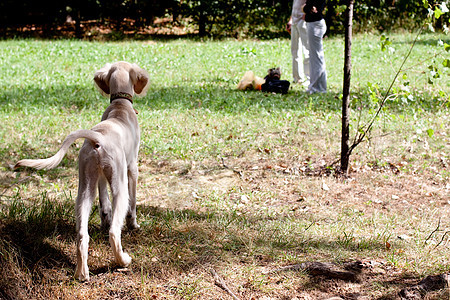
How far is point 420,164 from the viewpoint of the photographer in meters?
6.07

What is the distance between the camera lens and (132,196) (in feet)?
13.3

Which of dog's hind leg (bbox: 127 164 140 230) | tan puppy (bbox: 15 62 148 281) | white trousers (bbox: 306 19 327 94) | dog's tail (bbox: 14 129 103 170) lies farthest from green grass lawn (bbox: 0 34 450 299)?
dog's tail (bbox: 14 129 103 170)

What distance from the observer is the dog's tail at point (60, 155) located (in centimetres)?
285

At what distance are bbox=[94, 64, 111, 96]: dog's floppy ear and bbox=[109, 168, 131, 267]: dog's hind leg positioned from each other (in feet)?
3.48

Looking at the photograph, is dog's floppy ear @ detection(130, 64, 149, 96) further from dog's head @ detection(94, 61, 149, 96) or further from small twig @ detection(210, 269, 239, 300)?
small twig @ detection(210, 269, 239, 300)

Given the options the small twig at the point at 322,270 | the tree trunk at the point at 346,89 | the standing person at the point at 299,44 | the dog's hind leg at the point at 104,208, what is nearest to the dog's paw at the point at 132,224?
the dog's hind leg at the point at 104,208

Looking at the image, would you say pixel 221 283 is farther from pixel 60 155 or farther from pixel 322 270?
pixel 60 155

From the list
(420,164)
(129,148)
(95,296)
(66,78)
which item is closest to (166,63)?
(66,78)

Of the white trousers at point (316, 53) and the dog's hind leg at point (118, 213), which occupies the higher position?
the white trousers at point (316, 53)

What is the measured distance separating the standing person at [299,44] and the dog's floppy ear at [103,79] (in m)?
6.61

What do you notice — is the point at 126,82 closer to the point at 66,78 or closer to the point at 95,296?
the point at 95,296

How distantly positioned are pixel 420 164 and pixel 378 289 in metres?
3.26

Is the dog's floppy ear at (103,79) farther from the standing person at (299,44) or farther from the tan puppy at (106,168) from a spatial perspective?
the standing person at (299,44)

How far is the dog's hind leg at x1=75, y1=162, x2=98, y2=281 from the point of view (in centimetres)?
322
